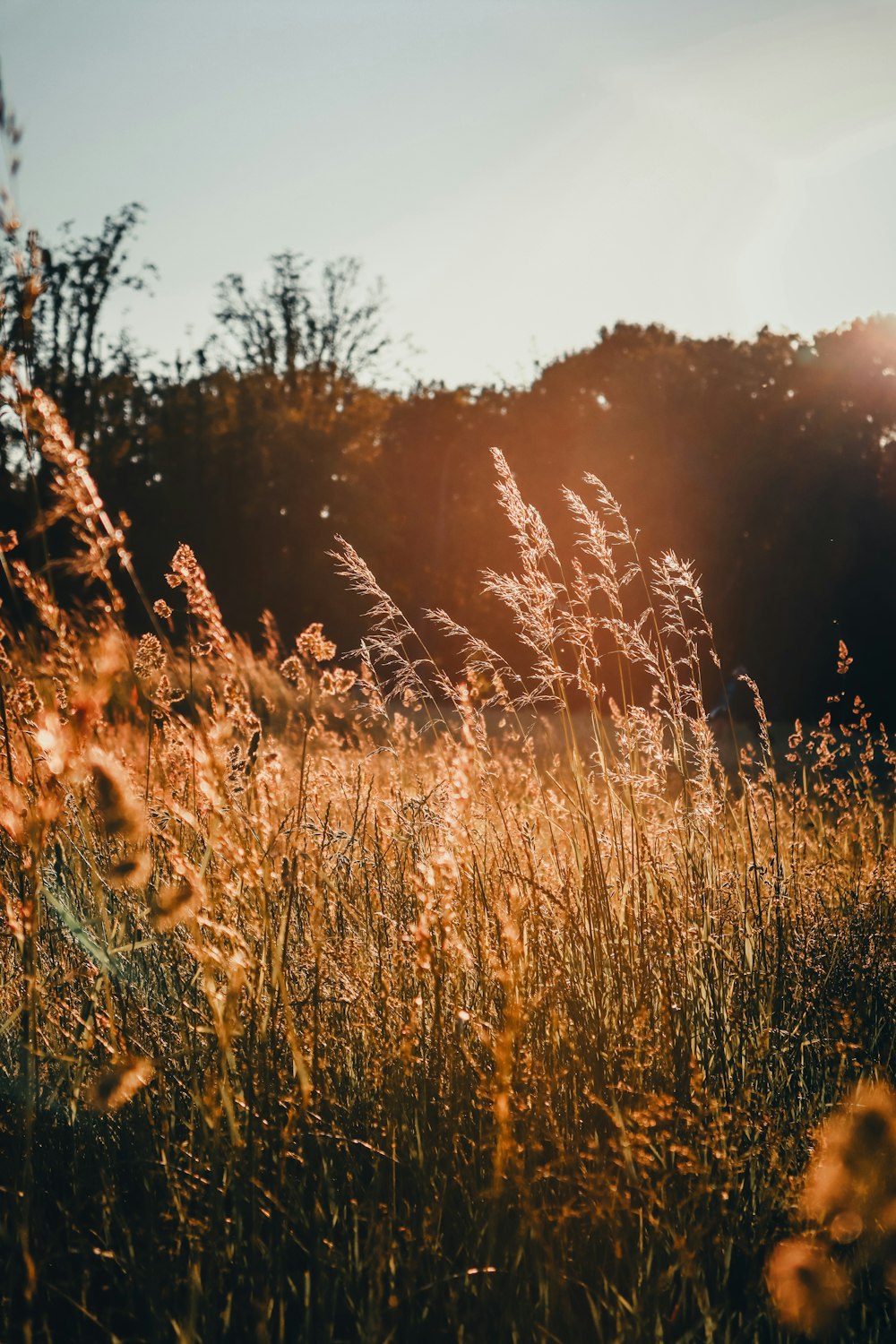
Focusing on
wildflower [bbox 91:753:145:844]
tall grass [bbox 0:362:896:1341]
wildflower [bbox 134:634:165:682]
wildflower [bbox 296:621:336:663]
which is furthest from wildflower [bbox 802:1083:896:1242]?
wildflower [bbox 134:634:165:682]

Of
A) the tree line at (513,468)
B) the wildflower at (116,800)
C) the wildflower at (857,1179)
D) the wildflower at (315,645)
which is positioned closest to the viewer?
the wildflower at (116,800)

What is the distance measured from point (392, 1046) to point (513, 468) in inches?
907

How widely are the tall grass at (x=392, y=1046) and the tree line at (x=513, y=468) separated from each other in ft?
53.2

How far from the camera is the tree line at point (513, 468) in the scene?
776 inches

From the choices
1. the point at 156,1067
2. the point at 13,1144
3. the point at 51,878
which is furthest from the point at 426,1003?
the point at 51,878

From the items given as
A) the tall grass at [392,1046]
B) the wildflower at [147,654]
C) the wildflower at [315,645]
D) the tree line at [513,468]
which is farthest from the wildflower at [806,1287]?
the tree line at [513,468]

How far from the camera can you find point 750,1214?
1.64 m

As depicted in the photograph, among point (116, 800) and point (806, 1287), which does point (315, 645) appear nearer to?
point (116, 800)

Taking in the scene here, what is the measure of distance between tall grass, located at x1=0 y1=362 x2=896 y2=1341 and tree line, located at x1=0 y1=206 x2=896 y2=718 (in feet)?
53.2

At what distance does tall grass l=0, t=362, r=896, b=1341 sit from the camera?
141cm

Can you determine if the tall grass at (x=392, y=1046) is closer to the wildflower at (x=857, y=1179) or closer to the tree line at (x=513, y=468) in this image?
the wildflower at (x=857, y=1179)

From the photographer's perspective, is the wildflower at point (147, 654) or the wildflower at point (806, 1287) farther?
the wildflower at point (147, 654)

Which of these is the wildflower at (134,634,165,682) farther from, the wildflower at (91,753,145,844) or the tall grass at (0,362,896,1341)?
the wildflower at (91,753,145,844)

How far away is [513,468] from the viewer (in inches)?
941
